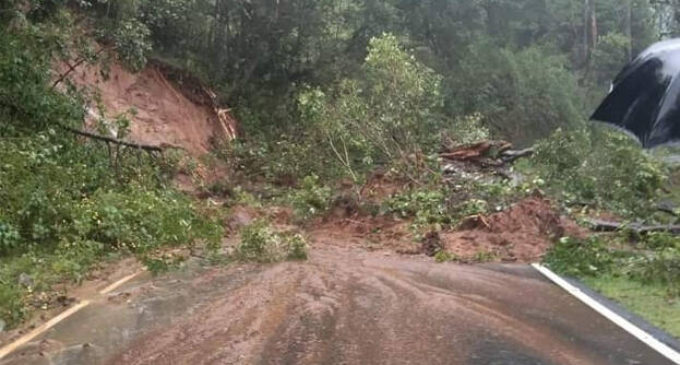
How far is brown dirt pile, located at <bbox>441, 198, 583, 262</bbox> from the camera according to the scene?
12.3 metres

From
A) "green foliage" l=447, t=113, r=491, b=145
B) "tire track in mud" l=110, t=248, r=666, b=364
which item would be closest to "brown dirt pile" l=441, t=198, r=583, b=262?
"tire track in mud" l=110, t=248, r=666, b=364

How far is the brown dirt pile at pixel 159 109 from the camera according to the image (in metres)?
21.5

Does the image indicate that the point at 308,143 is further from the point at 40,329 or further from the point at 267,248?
the point at 40,329

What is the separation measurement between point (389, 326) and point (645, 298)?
342 cm

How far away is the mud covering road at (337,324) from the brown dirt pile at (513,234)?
179cm

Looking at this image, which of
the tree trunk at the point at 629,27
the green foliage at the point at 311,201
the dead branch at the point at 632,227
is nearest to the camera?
the dead branch at the point at 632,227

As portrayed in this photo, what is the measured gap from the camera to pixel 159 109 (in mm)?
23766

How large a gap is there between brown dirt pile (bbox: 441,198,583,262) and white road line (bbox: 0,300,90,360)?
613 cm

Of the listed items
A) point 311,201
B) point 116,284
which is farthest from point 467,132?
point 116,284

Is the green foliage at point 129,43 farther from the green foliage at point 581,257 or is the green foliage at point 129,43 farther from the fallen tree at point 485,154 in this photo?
the green foliage at point 581,257

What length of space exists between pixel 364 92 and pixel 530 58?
54.9 feet

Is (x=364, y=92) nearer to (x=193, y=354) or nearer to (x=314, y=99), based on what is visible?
(x=314, y=99)

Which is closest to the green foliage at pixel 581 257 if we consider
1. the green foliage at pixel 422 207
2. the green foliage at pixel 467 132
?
the green foliage at pixel 422 207

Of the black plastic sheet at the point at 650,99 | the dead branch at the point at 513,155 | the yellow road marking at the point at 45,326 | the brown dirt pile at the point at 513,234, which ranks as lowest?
the dead branch at the point at 513,155
